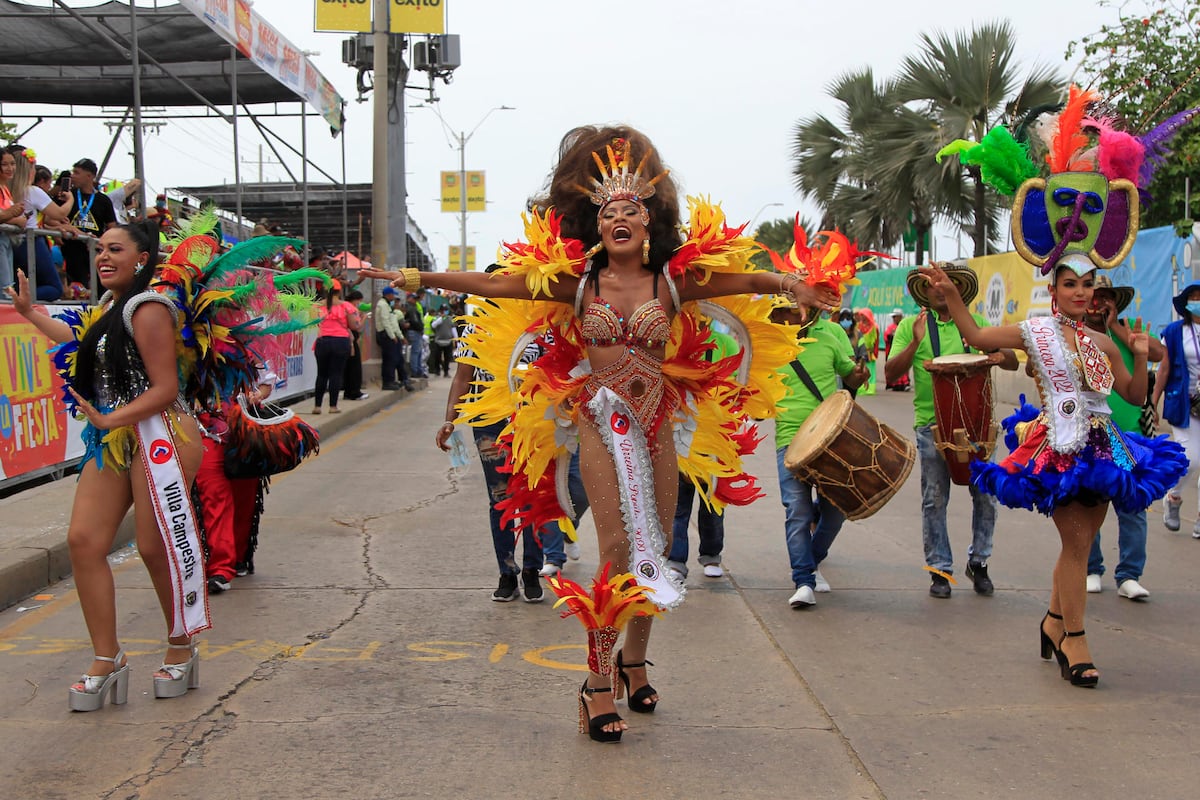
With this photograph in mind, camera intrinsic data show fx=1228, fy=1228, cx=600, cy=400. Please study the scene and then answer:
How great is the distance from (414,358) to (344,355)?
9.58 metres

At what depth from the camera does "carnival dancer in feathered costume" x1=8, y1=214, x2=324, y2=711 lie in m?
4.80

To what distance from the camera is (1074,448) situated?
17.5ft

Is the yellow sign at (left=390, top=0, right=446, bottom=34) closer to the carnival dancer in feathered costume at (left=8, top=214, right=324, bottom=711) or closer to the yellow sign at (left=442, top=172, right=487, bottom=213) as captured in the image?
the carnival dancer in feathered costume at (left=8, top=214, right=324, bottom=711)

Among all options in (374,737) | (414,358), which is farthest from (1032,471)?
(414,358)

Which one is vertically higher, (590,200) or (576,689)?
(590,200)

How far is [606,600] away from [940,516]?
323 cm

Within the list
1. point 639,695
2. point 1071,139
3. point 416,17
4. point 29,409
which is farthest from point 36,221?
point 416,17

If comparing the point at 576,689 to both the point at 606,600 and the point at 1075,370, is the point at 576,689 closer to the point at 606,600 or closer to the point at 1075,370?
the point at 606,600

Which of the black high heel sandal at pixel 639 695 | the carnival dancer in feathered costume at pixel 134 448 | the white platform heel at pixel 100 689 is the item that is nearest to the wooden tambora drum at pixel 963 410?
the black high heel sandal at pixel 639 695

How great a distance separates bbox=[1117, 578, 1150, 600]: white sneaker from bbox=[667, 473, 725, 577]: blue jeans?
7.62ft

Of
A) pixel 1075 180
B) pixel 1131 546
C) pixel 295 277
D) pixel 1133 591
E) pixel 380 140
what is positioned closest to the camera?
pixel 1075 180

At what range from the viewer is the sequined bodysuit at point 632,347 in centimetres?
465

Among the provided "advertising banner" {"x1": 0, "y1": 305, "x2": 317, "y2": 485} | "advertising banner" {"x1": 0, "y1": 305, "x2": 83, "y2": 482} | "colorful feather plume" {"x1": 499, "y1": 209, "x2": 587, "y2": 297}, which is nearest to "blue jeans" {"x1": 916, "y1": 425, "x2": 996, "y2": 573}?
"colorful feather plume" {"x1": 499, "y1": 209, "x2": 587, "y2": 297}

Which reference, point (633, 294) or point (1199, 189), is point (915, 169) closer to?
point (1199, 189)
